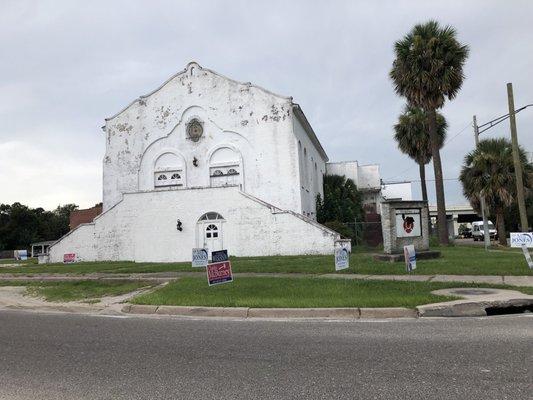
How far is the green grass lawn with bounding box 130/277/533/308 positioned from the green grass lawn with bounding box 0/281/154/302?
1701 millimetres

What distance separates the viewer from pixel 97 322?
32.0 feet

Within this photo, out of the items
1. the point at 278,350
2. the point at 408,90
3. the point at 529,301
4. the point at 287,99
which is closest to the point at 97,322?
the point at 278,350

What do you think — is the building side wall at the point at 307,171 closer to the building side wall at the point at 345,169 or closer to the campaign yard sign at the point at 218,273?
the building side wall at the point at 345,169

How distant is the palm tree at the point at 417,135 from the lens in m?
38.2

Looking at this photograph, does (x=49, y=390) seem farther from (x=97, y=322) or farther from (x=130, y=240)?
(x=130, y=240)

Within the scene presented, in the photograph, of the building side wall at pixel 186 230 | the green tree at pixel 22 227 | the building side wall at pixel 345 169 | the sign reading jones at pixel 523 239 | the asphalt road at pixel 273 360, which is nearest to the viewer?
the asphalt road at pixel 273 360

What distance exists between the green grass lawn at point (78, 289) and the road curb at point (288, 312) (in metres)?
3.57

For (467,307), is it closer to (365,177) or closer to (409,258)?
(409,258)

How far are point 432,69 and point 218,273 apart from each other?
2095 centimetres

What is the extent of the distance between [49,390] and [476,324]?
6.41 m

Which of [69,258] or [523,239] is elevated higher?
[69,258]

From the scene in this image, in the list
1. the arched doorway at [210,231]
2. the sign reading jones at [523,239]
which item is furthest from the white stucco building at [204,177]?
the sign reading jones at [523,239]

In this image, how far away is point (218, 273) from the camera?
1247 centimetres

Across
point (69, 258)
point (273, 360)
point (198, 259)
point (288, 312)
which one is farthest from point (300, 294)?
point (69, 258)
